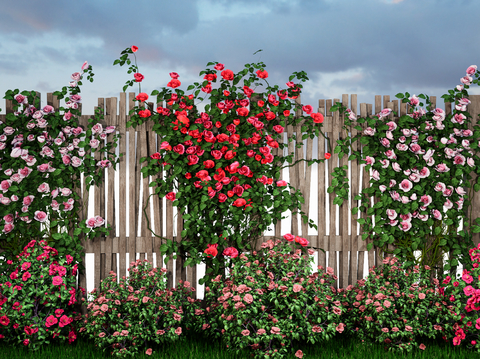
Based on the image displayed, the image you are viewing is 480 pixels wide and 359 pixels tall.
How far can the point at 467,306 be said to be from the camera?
320 cm

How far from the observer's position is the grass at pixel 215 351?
3025 mm

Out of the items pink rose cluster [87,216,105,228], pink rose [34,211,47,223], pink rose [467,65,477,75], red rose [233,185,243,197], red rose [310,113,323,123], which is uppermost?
pink rose [467,65,477,75]

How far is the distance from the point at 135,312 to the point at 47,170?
1.55m

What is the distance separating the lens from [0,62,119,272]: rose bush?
351cm

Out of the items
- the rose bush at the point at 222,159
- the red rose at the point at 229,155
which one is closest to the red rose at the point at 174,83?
the rose bush at the point at 222,159

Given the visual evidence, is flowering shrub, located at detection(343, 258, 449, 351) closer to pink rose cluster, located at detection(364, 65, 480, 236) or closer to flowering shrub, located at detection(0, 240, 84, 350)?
pink rose cluster, located at detection(364, 65, 480, 236)

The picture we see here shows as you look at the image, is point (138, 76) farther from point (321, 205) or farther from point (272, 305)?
point (272, 305)

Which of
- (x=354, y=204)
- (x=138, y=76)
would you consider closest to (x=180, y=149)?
(x=138, y=76)

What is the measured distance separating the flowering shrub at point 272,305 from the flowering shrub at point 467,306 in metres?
1.03

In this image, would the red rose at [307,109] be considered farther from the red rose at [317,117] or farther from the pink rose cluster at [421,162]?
the pink rose cluster at [421,162]

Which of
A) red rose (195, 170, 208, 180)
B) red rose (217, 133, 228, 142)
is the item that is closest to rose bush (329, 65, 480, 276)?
red rose (217, 133, 228, 142)

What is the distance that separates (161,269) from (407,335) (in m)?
2.17

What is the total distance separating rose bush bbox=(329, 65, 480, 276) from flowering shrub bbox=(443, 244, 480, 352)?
1.14 feet

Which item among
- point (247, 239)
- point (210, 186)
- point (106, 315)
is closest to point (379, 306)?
point (247, 239)
